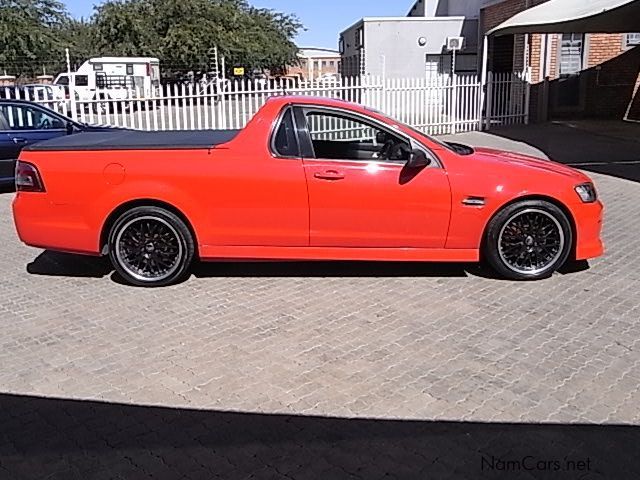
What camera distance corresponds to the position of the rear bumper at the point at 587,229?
563 centimetres

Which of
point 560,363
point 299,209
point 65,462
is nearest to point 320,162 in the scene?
point 299,209

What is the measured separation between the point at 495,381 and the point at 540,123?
1798 centimetres

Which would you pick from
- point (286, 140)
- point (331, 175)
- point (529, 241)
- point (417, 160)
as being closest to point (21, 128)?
point (286, 140)

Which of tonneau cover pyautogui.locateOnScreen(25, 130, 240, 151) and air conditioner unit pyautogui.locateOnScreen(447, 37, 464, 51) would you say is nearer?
tonneau cover pyautogui.locateOnScreen(25, 130, 240, 151)

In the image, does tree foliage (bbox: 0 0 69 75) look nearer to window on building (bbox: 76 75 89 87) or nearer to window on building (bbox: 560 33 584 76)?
window on building (bbox: 76 75 89 87)

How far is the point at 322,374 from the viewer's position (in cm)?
400

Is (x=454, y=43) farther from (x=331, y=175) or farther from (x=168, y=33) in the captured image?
(x=168, y=33)

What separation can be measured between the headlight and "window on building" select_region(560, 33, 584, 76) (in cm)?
1675

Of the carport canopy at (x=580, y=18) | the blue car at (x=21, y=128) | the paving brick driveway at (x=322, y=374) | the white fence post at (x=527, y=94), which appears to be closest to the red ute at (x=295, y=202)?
the paving brick driveway at (x=322, y=374)

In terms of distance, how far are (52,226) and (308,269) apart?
2.33 metres

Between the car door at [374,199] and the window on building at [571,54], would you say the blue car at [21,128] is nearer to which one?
the car door at [374,199]

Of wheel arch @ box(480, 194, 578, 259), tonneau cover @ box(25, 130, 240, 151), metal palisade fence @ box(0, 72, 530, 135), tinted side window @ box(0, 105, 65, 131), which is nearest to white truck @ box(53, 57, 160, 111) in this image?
metal palisade fence @ box(0, 72, 530, 135)

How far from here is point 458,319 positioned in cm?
487

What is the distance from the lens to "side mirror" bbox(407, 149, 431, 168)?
17.8 ft
